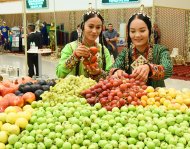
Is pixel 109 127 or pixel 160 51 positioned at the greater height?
pixel 160 51

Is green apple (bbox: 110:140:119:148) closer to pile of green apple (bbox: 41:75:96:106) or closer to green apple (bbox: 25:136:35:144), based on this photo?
green apple (bbox: 25:136:35:144)

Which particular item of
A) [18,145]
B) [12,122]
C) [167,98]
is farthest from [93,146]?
[167,98]

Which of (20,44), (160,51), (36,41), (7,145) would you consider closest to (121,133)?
(7,145)

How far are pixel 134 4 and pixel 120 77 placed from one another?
2.81 metres

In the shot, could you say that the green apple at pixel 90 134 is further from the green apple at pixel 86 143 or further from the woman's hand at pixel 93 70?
the woman's hand at pixel 93 70

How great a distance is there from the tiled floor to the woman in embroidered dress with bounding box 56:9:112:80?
3980 mm

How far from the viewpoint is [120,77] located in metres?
2.96

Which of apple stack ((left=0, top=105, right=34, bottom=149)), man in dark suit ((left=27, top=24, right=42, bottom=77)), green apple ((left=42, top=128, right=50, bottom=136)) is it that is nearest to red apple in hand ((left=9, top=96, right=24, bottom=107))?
apple stack ((left=0, top=105, right=34, bottom=149))

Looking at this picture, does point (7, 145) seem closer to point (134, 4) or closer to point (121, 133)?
point (121, 133)

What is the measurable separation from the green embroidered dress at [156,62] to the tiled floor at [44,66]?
3.98 m

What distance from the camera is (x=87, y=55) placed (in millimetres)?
3270

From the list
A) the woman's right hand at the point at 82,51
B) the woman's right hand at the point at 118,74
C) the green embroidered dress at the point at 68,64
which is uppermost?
the woman's right hand at the point at 82,51

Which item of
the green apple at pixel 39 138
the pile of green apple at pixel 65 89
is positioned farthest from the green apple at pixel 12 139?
the pile of green apple at pixel 65 89

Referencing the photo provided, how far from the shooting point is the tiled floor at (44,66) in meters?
7.29
